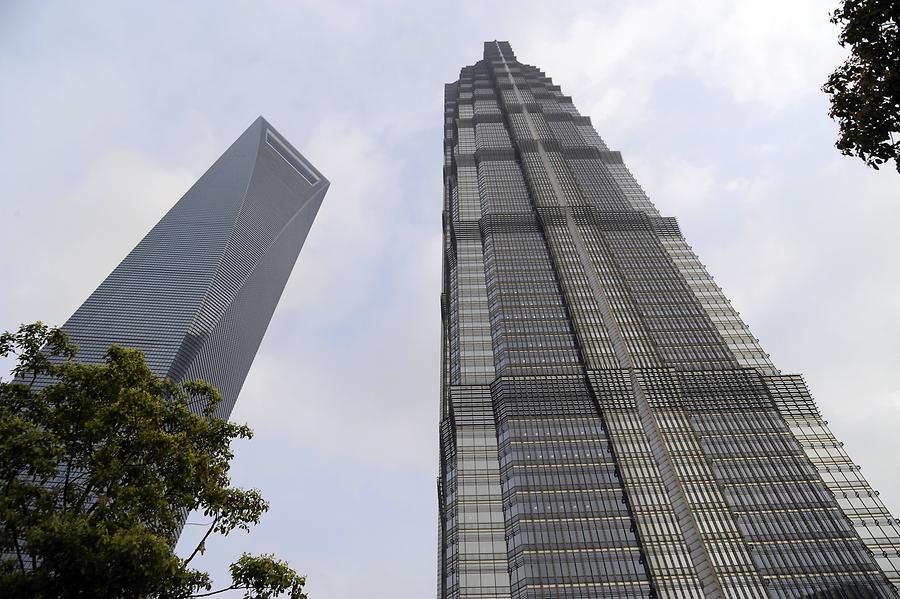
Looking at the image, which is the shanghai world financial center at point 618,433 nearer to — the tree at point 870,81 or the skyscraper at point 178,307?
the tree at point 870,81

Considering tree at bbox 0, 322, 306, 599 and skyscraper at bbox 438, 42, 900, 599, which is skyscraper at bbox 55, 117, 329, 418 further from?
tree at bbox 0, 322, 306, 599

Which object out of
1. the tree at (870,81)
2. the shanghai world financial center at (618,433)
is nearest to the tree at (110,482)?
the tree at (870,81)

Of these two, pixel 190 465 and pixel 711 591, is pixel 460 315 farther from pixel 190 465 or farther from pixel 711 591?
pixel 190 465

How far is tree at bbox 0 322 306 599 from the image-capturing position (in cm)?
1391

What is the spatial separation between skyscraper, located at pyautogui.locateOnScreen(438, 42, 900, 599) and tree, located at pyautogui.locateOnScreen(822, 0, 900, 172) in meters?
53.9

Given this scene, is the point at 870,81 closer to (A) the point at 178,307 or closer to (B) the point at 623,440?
(B) the point at 623,440

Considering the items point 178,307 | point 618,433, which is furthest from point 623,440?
point 178,307

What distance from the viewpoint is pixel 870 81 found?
15.6 meters

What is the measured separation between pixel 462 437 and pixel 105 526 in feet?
215

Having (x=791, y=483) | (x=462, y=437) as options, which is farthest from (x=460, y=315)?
(x=791, y=483)

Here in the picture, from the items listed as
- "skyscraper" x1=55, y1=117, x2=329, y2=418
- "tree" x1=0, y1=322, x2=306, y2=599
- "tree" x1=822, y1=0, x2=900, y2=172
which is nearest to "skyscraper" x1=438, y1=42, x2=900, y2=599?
"tree" x1=0, y1=322, x2=306, y2=599

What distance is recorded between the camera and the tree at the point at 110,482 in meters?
13.9

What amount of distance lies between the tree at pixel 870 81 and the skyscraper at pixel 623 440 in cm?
5388

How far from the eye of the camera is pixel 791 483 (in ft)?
224
